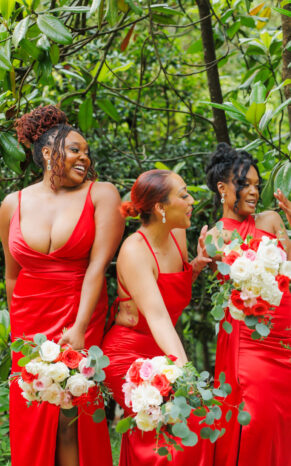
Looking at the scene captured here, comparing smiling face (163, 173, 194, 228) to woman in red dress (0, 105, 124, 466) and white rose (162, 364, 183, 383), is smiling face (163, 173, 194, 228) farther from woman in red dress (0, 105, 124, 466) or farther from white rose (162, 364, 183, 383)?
white rose (162, 364, 183, 383)

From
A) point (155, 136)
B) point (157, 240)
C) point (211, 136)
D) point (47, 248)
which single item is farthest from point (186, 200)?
point (155, 136)

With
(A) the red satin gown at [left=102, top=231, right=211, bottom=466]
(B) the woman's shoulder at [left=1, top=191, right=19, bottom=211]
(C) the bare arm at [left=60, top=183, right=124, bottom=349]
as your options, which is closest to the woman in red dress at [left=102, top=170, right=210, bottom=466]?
(A) the red satin gown at [left=102, top=231, right=211, bottom=466]

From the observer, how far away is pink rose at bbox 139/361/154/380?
243 centimetres

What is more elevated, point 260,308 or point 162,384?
point 260,308

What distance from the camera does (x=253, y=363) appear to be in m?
3.13

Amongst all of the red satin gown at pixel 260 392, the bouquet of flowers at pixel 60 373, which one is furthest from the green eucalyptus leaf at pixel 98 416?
the red satin gown at pixel 260 392

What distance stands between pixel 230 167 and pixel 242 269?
0.97 metres

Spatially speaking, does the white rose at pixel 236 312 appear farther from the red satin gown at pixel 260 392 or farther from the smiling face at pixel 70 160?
the smiling face at pixel 70 160

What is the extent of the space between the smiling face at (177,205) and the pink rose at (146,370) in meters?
0.88

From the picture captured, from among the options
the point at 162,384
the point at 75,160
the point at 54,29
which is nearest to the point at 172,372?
the point at 162,384

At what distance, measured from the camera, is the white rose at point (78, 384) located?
2.62 metres

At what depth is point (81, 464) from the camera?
9.97ft

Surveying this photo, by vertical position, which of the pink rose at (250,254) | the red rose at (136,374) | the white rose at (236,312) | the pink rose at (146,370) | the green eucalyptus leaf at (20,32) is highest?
the green eucalyptus leaf at (20,32)

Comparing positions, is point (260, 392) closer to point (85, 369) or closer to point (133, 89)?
point (85, 369)
